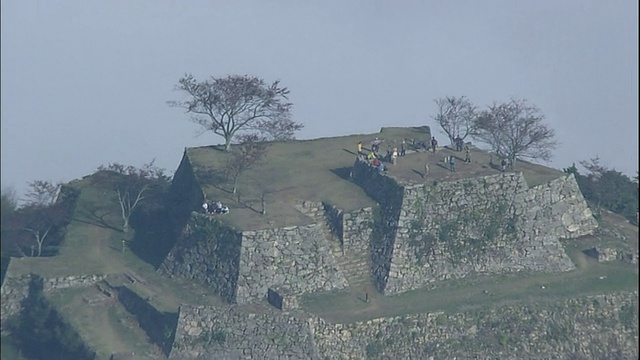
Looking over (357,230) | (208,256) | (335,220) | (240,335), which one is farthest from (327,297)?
(208,256)

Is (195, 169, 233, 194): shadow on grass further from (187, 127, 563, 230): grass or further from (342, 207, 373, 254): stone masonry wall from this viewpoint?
(342, 207, 373, 254): stone masonry wall

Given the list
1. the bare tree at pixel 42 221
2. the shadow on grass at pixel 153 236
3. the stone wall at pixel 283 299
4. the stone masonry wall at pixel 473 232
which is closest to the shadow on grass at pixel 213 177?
the shadow on grass at pixel 153 236

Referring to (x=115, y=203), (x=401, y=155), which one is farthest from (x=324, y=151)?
(x=115, y=203)

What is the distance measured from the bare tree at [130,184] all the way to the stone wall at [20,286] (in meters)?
5.04

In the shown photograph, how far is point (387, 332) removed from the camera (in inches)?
2074

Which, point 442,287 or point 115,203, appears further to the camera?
point 115,203

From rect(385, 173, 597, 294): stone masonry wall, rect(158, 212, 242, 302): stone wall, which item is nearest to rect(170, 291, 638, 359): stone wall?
rect(158, 212, 242, 302): stone wall

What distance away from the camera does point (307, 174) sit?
61.2 meters

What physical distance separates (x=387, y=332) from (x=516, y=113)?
14.5 meters

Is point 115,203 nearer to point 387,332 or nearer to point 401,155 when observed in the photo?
point 401,155

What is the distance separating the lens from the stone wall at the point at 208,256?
54094 millimetres

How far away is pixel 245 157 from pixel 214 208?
3.20 metres

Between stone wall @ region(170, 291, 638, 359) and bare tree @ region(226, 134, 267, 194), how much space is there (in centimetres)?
816

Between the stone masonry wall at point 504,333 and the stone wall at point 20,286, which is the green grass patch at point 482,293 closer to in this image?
the stone masonry wall at point 504,333
